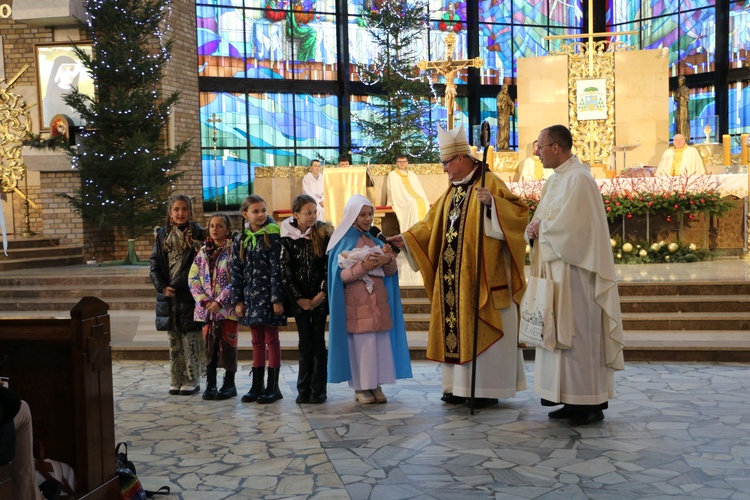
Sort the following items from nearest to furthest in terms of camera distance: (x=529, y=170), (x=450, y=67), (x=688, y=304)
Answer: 1. (x=688, y=304)
2. (x=450, y=67)
3. (x=529, y=170)

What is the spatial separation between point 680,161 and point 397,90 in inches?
288

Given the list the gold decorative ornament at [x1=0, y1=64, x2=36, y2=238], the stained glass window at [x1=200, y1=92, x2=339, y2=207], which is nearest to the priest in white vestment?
the stained glass window at [x1=200, y1=92, x2=339, y2=207]

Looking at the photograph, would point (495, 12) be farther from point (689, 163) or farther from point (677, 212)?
point (677, 212)

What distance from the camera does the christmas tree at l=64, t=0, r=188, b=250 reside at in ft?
44.4

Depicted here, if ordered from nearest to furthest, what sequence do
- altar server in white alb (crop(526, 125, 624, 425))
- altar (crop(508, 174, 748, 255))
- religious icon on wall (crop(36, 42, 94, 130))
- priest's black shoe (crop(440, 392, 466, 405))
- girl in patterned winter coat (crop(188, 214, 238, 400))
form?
altar server in white alb (crop(526, 125, 624, 425)), priest's black shoe (crop(440, 392, 466, 405)), girl in patterned winter coat (crop(188, 214, 238, 400)), altar (crop(508, 174, 748, 255)), religious icon on wall (crop(36, 42, 94, 130))

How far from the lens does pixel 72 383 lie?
3928 millimetres

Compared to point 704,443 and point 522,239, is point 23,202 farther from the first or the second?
point 704,443

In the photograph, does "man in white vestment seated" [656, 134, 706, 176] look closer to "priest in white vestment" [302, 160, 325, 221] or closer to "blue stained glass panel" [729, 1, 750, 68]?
"priest in white vestment" [302, 160, 325, 221]

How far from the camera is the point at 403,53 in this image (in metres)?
20.5

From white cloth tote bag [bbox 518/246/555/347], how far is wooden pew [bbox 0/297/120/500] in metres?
2.61

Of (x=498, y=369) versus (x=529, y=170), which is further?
(x=529, y=170)

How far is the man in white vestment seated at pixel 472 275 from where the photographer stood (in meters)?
5.81

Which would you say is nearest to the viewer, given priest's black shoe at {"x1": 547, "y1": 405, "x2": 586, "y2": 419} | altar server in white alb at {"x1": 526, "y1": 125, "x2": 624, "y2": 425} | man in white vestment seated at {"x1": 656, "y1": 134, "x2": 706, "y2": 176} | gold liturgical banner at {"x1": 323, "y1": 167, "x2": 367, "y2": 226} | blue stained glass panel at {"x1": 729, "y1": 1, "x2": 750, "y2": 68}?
altar server in white alb at {"x1": 526, "y1": 125, "x2": 624, "y2": 425}

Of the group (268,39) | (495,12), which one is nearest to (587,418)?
(268,39)
